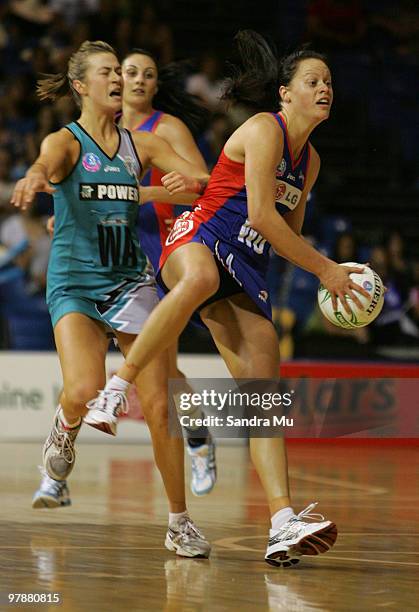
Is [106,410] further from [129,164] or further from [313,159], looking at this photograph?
[313,159]

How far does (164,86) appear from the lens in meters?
7.14

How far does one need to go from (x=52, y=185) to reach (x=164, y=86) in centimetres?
219

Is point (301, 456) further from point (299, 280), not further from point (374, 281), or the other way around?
point (374, 281)

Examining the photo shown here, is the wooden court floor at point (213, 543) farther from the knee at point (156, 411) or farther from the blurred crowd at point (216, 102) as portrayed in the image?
the blurred crowd at point (216, 102)

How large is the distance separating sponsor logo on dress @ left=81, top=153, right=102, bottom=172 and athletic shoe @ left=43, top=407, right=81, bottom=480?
1.09m

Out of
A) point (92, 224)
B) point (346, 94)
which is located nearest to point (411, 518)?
point (92, 224)

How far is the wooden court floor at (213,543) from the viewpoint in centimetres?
408

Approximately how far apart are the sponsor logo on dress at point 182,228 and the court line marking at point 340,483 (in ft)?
9.32

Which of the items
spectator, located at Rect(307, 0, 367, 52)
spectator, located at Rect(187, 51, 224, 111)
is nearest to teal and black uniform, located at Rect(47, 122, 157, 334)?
spectator, located at Rect(187, 51, 224, 111)

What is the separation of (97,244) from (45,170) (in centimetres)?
53

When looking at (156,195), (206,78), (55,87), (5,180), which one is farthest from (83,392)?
(206,78)

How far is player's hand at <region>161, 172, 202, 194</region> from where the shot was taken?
5.00 meters

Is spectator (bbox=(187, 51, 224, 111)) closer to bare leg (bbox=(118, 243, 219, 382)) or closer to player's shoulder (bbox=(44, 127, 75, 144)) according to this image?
player's shoulder (bbox=(44, 127, 75, 144))

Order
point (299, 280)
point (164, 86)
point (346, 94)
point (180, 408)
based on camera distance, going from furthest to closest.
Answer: point (346, 94) → point (299, 280) → point (164, 86) → point (180, 408)
